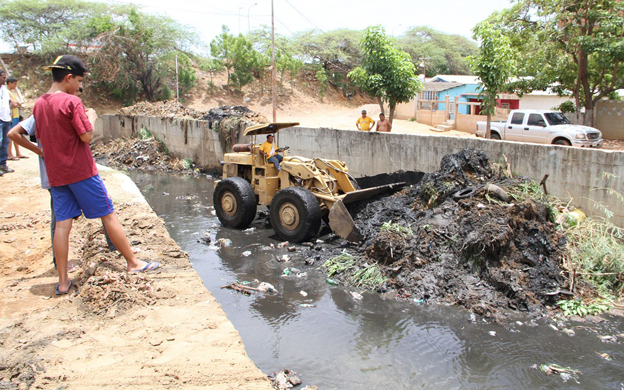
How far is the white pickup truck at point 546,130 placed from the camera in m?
15.6

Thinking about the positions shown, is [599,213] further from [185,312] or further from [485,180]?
[185,312]

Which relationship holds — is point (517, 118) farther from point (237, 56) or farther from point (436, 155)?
point (237, 56)

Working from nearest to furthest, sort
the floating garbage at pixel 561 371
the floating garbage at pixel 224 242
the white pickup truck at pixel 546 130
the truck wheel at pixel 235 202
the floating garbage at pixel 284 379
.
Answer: the floating garbage at pixel 284 379
the floating garbage at pixel 561 371
the floating garbage at pixel 224 242
the truck wheel at pixel 235 202
the white pickup truck at pixel 546 130

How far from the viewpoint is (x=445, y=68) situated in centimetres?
4628

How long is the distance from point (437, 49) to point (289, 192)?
41.9 metres

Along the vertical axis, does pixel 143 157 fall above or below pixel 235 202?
above

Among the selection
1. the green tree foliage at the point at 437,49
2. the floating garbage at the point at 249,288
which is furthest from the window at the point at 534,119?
the green tree foliage at the point at 437,49

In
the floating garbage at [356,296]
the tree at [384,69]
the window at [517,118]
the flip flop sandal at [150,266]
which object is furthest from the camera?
the window at [517,118]

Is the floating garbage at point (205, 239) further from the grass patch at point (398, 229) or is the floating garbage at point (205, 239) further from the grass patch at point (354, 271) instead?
the grass patch at point (398, 229)

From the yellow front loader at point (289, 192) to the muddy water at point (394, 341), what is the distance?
46.7 inches

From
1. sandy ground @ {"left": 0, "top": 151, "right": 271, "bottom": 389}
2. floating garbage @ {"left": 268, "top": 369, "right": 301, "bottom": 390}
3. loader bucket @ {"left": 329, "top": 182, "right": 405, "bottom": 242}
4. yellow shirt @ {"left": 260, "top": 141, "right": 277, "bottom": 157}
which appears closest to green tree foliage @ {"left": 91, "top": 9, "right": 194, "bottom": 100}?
yellow shirt @ {"left": 260, "top": 141, "right": 277, "bottom": 157}

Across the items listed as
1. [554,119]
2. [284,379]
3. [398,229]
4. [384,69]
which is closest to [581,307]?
[398,229]

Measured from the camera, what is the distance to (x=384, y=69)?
591 inches

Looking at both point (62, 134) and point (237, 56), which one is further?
point (237, 56)
